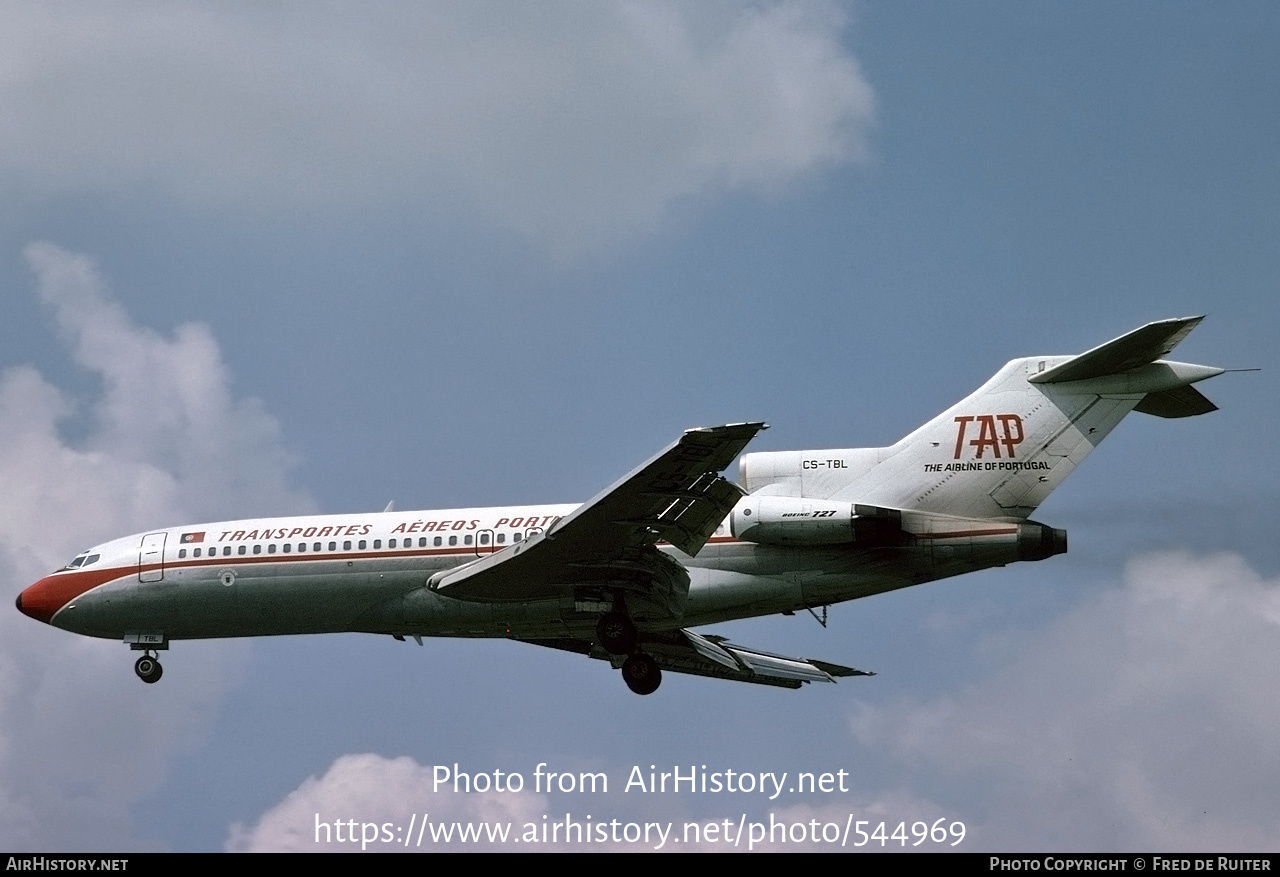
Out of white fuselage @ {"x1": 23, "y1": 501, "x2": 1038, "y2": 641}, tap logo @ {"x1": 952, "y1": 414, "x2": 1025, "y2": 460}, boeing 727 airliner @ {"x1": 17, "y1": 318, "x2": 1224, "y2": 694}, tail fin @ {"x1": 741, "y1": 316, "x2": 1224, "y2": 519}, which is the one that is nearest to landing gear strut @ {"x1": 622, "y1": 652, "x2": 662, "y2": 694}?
boeing 727 airliner @ {"x1": 17, "y1": 318, "x2": 1224, "y2": 694}

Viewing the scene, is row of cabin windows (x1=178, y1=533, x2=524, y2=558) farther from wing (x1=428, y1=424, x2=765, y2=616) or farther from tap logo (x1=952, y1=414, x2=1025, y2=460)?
tap logo (x1=952, y1=414, x2=1025, y2=460)

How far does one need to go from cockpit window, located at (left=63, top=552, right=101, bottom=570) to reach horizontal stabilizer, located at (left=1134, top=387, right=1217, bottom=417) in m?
21.4

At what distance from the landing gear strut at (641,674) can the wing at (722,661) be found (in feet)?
7.16

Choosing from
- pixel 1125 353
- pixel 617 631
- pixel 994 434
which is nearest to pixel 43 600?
pixel 617 631

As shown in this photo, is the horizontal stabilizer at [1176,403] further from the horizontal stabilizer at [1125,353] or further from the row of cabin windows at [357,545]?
the row of cabin windows at [357,545]

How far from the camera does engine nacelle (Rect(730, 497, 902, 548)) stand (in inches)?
1102

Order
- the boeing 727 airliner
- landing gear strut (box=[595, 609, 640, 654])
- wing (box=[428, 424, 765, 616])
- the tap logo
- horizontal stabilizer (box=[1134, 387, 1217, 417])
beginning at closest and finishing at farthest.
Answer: wing (box=[428, 424, 765, 616]) < the boeing 727 airliner < horizontal stabilizer (box=[1134, 387, 1217, 417]) < the tap logo < landing gear strut (box=[595, 609, 640, 654])

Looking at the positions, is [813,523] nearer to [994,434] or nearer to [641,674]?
[994,434]

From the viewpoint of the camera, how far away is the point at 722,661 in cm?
3469

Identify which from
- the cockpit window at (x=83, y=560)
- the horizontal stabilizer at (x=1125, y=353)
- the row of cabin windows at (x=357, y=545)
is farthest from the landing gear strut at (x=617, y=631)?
the cockpit window at (x=83, y=560)
